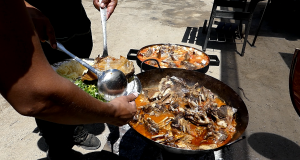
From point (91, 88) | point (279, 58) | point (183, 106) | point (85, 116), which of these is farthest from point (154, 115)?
point (279, 58)

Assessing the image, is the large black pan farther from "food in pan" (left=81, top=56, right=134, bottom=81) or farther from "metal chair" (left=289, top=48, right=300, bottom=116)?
"food in pan" (left=81, top=56, right=134, bottom=81)

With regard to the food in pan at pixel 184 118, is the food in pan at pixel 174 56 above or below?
below

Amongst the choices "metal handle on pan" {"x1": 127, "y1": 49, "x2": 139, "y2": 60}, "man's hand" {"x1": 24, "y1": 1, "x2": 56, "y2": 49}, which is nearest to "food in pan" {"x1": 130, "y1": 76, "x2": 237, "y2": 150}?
"man's hand" {"x1": 24, "y1": 1, "x2": 56, "y2": 49}

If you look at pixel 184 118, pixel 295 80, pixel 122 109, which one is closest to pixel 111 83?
pixel 122 109

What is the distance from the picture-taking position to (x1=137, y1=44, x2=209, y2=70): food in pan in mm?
4304

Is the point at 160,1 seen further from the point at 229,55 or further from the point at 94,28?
the point at 229,55

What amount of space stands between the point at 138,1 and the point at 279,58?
30.6 ft

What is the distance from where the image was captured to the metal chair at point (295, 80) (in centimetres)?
272

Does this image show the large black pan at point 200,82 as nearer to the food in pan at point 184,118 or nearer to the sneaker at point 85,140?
the food in pan at point 184,118

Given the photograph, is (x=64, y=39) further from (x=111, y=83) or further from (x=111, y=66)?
(x=111, y=83)

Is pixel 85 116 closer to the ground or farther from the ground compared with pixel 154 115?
farther from the ground

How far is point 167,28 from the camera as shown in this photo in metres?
8.66

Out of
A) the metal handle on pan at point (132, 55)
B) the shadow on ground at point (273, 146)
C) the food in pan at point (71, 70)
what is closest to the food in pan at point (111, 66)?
the food in pan at point (71, 70)

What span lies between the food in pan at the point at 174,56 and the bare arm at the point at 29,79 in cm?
320
